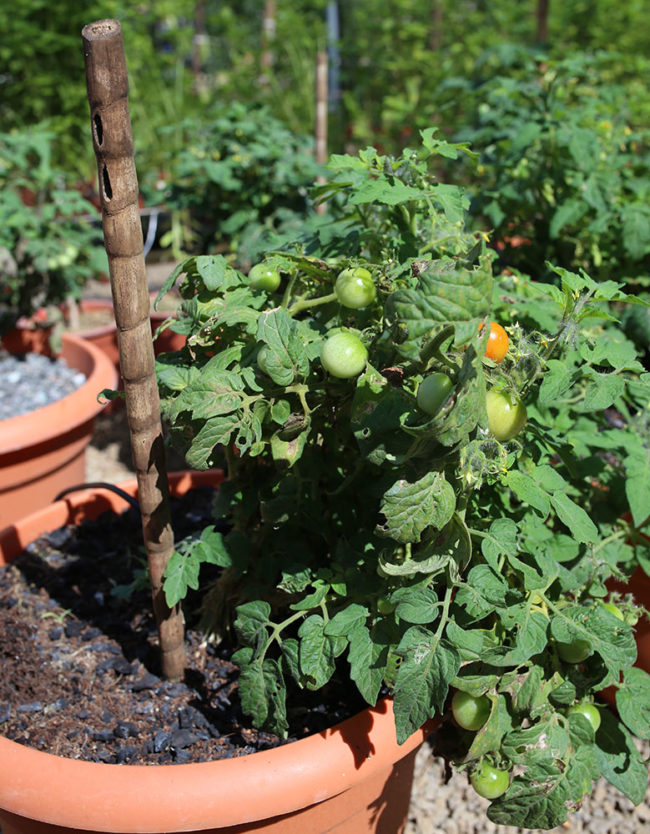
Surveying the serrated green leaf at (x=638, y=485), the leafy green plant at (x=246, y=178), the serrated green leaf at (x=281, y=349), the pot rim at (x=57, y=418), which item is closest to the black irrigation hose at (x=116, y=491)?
the pot rim at (x=57, y=418)

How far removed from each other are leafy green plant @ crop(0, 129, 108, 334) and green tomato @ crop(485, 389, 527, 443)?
85.7 inches

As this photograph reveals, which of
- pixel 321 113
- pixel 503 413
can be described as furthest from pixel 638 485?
pixel 321 113

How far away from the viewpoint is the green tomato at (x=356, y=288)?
1.11m

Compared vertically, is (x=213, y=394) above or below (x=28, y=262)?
above

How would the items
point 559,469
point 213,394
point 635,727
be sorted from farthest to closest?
point 559,469 < point 635,727 < point 213,394

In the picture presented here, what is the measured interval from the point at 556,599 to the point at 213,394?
74 cm

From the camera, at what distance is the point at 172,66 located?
5.60 metres

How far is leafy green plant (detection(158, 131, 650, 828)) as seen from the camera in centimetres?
105

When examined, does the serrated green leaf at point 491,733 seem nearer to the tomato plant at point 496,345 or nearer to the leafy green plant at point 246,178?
the tomato plant at point 496,345

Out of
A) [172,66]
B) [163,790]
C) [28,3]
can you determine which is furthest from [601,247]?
[172,66]

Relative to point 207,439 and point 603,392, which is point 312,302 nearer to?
point 207,439

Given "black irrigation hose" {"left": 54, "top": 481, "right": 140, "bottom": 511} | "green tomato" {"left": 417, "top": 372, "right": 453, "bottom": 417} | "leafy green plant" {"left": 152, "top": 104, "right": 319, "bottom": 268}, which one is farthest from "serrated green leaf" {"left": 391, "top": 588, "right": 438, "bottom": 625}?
"leafy green plant" {"left": 152, "top": 104, "right": 319, "bottom": 268}

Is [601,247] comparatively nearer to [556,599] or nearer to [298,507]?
[556,599]

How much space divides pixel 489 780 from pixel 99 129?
1177 millimetres
